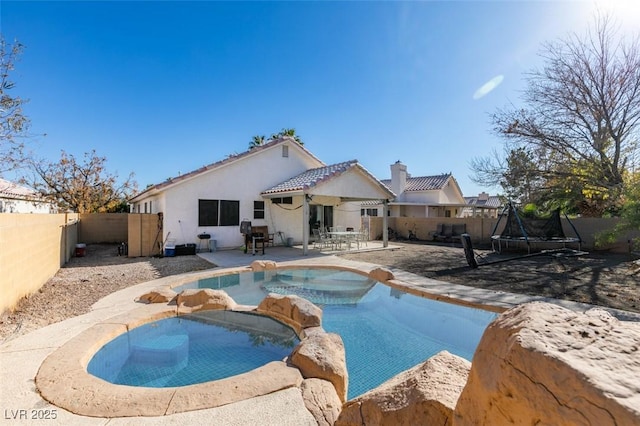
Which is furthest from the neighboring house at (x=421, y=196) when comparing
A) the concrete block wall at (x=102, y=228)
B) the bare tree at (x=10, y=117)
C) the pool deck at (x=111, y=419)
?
the bare tree at (x=10, y=117)

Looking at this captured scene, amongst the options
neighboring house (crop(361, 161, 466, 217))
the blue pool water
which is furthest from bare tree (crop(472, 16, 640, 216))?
the blue pool water

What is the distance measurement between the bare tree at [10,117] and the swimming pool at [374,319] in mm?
9289

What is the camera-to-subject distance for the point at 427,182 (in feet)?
99.9

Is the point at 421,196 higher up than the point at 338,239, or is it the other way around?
the point at 421,196

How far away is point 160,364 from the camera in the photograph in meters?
4.56

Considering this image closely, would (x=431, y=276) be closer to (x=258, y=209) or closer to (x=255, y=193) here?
(x=258, y=209)

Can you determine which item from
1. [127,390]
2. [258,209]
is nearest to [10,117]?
[258,209]

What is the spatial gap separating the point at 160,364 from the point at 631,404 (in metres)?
5.25

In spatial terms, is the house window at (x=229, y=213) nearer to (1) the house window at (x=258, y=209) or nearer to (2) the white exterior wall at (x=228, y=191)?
(2) the white exterior wall at (x=228, y=191)

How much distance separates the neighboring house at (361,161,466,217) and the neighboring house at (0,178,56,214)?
24.8 m

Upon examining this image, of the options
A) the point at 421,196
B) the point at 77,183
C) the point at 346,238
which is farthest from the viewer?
the point at 421,196

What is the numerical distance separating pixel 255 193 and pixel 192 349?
1144 centimetres

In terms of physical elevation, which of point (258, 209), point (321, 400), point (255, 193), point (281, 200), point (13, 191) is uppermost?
point (13, 191)

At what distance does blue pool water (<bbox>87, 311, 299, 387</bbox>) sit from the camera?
4.16m
